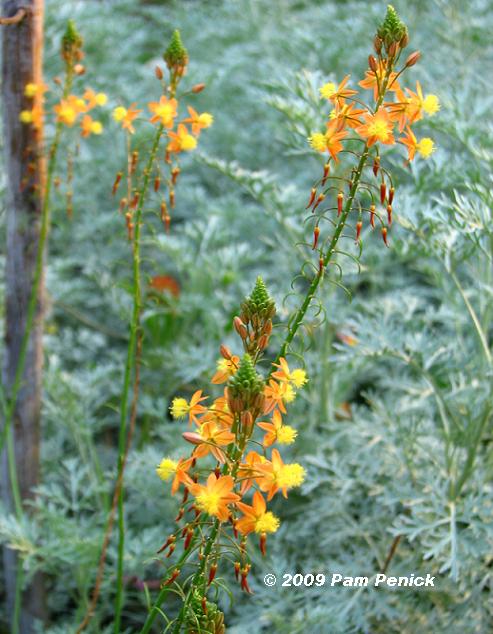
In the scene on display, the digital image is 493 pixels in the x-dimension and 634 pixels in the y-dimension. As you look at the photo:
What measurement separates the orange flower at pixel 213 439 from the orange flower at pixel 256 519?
0.08 meters

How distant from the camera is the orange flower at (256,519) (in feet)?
3.60

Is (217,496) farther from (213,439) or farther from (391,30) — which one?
(391,30)

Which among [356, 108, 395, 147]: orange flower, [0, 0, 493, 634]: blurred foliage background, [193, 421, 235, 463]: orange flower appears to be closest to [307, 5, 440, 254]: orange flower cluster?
[356, 108, 395, 147]: orange flower

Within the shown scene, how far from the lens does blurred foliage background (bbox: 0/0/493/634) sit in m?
1.98

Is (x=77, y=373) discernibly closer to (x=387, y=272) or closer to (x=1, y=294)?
(x=1, y=294)

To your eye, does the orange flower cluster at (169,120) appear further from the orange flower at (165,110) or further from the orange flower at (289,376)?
the orange flower at (289,376)

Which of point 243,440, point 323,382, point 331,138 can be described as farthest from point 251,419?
point 323,382

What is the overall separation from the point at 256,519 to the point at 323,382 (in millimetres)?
1330

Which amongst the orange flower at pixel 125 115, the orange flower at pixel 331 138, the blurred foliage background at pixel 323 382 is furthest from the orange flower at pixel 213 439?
the orange flower at pixel 125 115

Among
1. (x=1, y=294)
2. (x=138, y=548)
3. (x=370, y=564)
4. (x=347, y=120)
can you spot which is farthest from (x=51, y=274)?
(x=347, y=120)

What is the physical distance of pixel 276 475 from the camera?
1122mm

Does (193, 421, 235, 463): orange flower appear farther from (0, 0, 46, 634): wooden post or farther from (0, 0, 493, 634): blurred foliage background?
(0, 0, 46, 634): wooden post

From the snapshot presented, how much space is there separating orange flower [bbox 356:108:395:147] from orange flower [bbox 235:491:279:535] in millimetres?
567

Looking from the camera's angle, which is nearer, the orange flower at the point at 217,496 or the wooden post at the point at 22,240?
the orange flower at the point at 217,496
